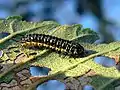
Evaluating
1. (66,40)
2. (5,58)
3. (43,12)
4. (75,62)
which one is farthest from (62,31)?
(43,12)

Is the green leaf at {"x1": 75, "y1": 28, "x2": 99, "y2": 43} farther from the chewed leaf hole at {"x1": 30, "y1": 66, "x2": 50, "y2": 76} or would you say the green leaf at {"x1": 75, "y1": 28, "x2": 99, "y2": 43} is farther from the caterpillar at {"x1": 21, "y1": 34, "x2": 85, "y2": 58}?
the chewed leaf hole at {"x1": 30, "y1": 66, "x2": 50, "y2": 76}

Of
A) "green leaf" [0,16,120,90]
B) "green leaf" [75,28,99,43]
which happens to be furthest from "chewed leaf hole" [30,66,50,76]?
"green leaf" [75,28,99,43]

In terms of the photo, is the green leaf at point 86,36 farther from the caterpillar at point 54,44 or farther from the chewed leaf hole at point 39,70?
the chewed leaf hole at point 39,70

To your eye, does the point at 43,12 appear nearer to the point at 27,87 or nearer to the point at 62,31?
the point at 62,31

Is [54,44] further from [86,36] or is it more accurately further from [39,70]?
[39,70]

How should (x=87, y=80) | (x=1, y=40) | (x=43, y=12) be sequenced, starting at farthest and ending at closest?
1. (x=43, y=12)
2. (x=1, y=40)
3. (x=87, y=80)

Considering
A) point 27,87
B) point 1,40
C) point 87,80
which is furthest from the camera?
point 1,40
